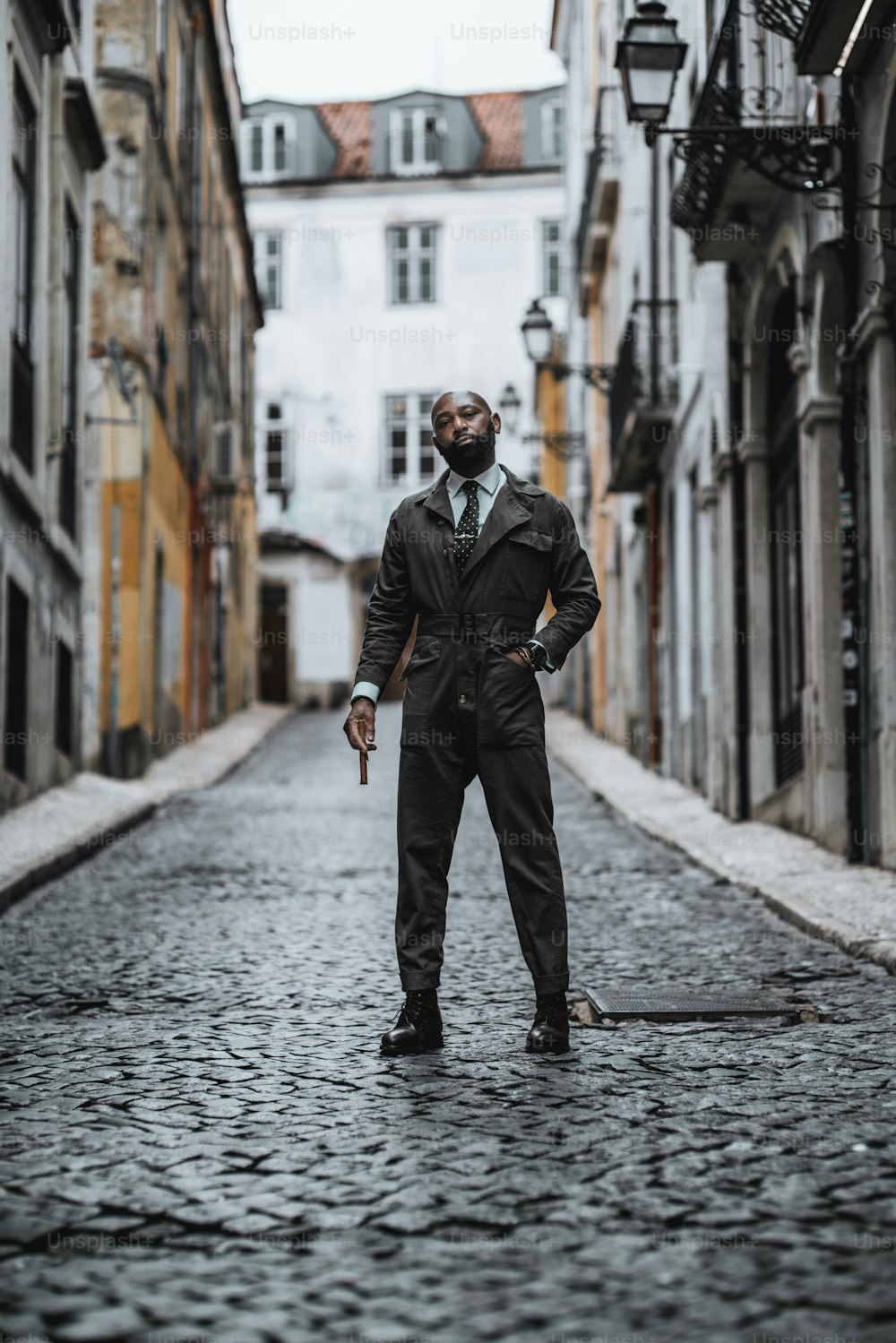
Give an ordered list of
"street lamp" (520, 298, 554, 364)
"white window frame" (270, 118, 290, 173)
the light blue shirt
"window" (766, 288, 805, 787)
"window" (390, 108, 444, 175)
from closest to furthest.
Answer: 1. the light blue shirt
2. "window" (766, 288, 805, 787)
3. "street lamp" (520, 298, 554, 364)
4. "window" (390, 108, 444, 175)
5. "white window frame" (270, 118, 290, 173)

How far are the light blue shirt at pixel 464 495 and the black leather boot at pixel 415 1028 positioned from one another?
0.89 m

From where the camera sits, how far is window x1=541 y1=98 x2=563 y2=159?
4272cm

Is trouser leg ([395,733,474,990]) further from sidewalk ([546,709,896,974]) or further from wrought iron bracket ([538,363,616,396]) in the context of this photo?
wrought iron bracket ([538,363,616,396])

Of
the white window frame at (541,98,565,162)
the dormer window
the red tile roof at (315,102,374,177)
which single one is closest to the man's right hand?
the white window frame at (541,98,565,162)

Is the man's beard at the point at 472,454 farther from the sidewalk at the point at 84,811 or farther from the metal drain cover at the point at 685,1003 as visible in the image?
the sidewalk at the point at 84,811

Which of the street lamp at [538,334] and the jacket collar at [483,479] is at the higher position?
the street lamp at [538,334]

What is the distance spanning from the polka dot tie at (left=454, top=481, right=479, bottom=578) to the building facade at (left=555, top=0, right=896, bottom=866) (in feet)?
15.3

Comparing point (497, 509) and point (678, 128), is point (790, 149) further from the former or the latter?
point (497, 509)

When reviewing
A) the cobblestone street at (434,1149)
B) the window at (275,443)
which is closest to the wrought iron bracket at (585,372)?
the cobblestone street at (434,1149)

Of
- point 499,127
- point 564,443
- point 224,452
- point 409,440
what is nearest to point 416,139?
point 499,127

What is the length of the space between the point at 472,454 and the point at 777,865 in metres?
5.94

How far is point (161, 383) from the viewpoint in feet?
73.2

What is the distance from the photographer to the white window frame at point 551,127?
4269 centimetres

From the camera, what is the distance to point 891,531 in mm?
9875
